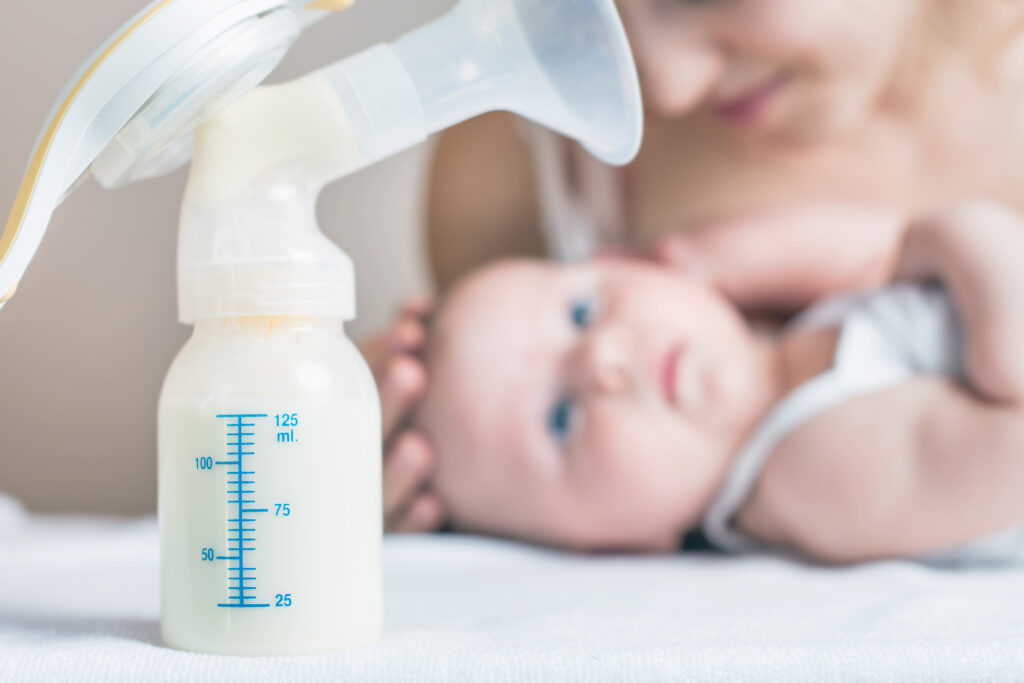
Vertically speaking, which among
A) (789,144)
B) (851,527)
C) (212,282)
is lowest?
(851,527)

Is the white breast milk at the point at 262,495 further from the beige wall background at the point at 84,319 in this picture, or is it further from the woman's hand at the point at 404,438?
the beige wall background at the point at 84,319

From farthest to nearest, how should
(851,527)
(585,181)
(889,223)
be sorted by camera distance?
(585,181) < (889,223) < (851,527)

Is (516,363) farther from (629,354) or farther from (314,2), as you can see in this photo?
(314,2)

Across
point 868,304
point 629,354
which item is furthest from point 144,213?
point 868,304

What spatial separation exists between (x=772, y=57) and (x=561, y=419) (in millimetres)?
454

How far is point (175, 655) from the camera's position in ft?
1.77

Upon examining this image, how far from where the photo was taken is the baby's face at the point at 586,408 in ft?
3.36

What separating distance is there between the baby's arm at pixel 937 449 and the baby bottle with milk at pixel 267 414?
1.80 feet

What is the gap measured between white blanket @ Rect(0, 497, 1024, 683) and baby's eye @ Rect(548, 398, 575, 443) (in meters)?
→ 0.13

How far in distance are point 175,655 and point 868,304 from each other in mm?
845

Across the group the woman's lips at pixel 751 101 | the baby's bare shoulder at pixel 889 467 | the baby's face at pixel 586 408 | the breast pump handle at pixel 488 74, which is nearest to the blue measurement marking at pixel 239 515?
the breast pump handle at pixel 488 74

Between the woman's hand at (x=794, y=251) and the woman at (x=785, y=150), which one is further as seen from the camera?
the woman's hand at (x=794, y=251)

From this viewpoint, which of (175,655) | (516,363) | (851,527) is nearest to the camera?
(175,655)

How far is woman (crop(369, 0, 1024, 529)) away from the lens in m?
1.09
